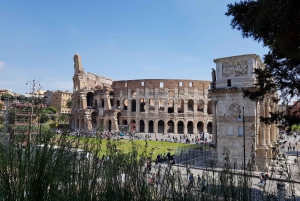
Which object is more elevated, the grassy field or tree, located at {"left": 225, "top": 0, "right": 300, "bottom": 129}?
tree, located at {"left": 225, "top": 0, "right": 300, "bottom": 129}

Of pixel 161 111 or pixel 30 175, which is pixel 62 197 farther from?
pixel 161 111

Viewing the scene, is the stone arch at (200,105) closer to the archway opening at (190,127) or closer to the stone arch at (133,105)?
the archway opening at (190,127)

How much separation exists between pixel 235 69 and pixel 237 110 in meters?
2.49

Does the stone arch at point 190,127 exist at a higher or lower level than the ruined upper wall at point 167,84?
lower

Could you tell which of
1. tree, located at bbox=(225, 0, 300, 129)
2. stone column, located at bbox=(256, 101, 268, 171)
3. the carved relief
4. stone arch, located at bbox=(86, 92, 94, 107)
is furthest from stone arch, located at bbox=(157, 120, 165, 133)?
tree, located at bbox=(225, 0, 300, 129)

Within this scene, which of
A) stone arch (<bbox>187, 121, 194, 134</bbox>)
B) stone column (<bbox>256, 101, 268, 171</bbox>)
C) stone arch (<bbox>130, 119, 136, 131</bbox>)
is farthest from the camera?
stone arch (<bbox>130, 119, 136, 131</bbox>)

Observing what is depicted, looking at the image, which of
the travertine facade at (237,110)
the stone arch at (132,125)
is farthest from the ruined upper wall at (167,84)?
the travertine facade at (237,110)

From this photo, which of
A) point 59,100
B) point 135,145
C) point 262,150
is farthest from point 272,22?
point 59,100

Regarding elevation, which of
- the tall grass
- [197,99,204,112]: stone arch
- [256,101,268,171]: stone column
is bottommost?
[256,101,268,171]: stone column

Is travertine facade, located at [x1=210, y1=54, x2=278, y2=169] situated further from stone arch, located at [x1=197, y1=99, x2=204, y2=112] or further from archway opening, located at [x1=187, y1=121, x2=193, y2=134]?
stone arch, located at [x1=197, y1=99, x2=204, y2=112]

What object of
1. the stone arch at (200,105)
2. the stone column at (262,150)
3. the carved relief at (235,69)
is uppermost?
the carved relief at (235,69)

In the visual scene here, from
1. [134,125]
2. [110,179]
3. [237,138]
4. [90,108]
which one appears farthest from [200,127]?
[110,179]

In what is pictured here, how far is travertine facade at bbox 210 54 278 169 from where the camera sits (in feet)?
45.5

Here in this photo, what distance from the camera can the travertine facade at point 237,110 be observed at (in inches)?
546
